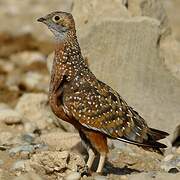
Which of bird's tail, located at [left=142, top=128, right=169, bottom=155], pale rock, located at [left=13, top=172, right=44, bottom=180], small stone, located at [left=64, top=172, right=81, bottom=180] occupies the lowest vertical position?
small stone, located at [left=64, top=172, right=81, bottom=180]

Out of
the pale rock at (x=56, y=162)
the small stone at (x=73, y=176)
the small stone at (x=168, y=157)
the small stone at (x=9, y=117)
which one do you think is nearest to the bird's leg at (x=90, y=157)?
the pale rock at (x=56, y=162)

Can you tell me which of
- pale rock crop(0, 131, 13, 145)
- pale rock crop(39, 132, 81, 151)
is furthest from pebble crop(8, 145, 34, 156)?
pale rock crop(0, 131, 13, 145)

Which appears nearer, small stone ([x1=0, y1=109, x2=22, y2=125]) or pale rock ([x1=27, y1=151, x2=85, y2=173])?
pale rock ([x1=27, y1=151, x2=85, y2=173])

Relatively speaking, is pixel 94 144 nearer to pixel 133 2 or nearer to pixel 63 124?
pixel 63 124

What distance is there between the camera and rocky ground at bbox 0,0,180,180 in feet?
28.5

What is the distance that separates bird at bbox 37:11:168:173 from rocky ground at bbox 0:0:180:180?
11.9 inches

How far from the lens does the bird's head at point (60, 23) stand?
28.7 ft

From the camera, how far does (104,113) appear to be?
28.3 feet

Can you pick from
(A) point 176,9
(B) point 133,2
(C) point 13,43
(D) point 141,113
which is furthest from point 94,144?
(A) point 176,9

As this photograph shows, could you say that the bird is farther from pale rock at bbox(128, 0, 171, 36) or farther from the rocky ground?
pale rock at bbox(128, 0, 171, 36)

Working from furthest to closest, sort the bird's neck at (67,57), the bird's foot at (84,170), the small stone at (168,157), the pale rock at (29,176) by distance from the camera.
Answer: the small stone at (168,157) → the bird's neck at (67,57) → the bird's foot at (84,170) → the pale rock at (29,176)

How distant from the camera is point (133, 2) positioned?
11.6 metres

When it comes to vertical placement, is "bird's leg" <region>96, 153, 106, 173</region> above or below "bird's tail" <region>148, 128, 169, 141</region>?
below

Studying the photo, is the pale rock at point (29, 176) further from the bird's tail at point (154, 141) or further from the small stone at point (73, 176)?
the bird's tail at point (154, 141)
